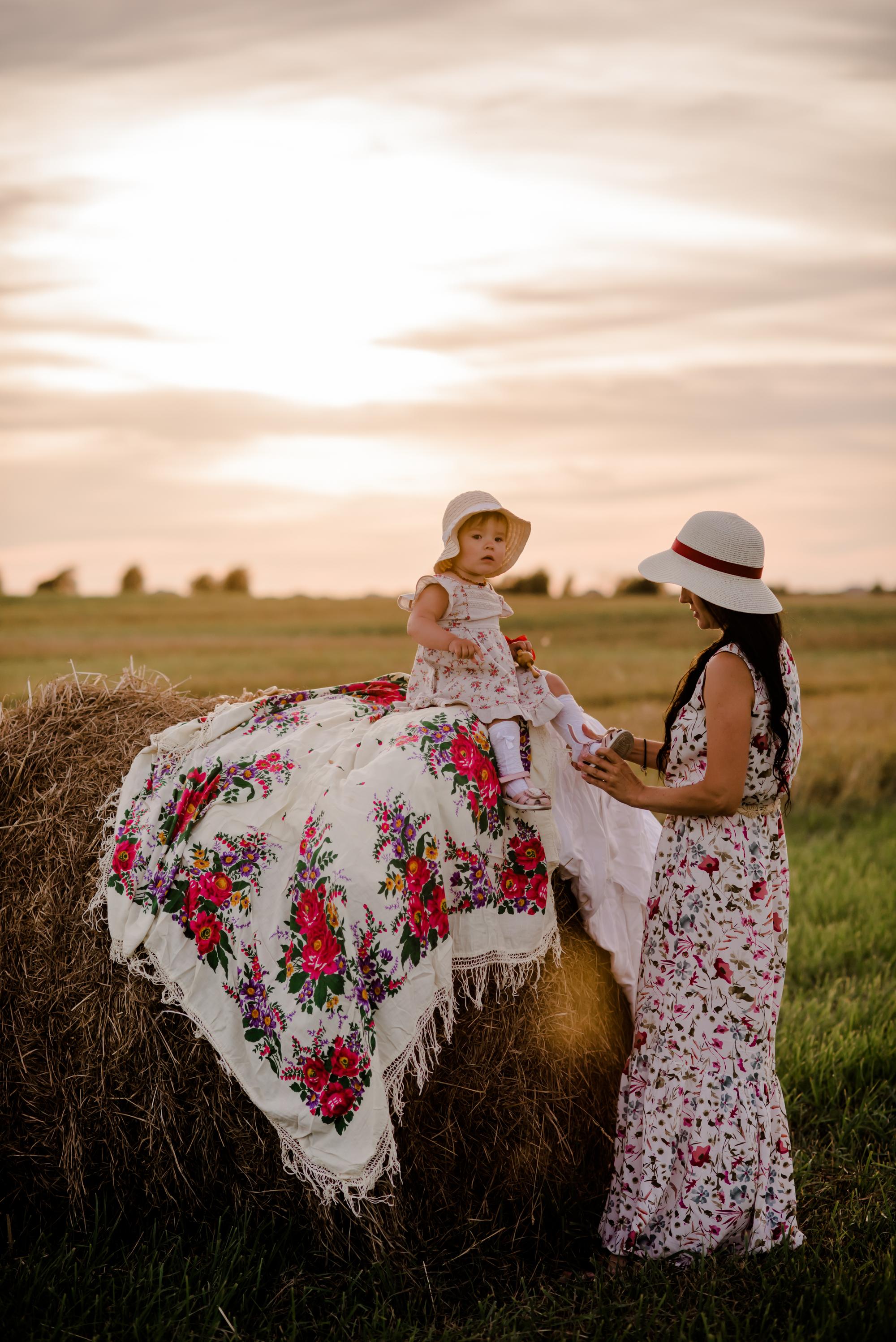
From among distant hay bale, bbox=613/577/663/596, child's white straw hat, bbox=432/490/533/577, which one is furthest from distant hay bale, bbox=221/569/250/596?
child's white straw hat, bbox=432/490/533/577

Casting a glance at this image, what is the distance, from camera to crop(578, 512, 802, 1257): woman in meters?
3.60

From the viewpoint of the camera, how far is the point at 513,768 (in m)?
3.76

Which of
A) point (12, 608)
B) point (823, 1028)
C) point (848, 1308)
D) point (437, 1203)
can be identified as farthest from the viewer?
point (12, 608)

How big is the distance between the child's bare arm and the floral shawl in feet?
0.81

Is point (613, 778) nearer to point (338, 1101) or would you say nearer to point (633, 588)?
point (338, 1101)

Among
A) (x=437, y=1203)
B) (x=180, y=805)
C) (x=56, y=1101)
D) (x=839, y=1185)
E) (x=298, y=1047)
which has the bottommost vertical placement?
(x=839, y=1185)

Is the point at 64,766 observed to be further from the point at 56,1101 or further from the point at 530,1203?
the point at 530,1203

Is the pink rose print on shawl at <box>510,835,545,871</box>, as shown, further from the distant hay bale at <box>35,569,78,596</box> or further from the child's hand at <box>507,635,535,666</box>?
the distant hay bale at <box>35,569,78,596</box>

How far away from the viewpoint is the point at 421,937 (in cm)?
343

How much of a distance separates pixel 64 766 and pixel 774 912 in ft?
8.74

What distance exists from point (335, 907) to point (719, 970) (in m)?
1.27

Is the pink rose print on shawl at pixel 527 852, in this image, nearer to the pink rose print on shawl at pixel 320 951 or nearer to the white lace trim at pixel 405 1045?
the white lace trim at pixel 405 1045

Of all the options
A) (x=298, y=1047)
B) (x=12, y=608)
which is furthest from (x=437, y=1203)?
(x=12, y=608)

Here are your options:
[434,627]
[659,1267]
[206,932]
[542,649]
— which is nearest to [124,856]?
[206,932]
